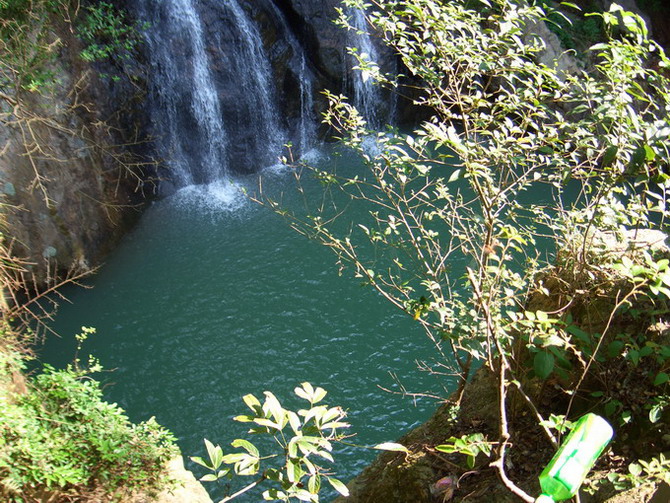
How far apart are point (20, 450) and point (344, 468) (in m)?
3.14

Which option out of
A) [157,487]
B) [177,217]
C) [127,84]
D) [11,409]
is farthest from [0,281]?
[127,84]

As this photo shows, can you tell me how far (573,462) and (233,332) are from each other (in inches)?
262

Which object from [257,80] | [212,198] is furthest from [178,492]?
[257,80]

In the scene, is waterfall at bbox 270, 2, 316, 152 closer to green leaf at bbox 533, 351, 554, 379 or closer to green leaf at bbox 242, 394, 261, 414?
green leaf at bbox 533, 351, 554, 379

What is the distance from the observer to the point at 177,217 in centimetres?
1066

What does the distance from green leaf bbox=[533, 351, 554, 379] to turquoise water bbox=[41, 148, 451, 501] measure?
3.37m

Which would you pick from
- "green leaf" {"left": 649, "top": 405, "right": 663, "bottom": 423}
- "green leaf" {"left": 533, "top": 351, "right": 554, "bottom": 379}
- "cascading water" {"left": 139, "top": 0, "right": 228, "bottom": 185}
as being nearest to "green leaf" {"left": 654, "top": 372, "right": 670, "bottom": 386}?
"green leaf" {"left": 649, "top": 405, "right": 663, "bottom": 423}

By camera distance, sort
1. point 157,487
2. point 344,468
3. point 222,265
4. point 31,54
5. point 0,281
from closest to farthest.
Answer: point 157,487
point 0,281
point 344,468
point 31,54
point 222,265

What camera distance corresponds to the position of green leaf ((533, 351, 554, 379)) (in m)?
2.39

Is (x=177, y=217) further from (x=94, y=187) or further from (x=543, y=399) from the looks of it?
(x=543, y=399)

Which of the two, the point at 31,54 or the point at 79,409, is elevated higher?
the point at 31,54

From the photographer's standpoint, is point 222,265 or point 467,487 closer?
point 467,487

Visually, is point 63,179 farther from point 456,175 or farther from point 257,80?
point 456,175

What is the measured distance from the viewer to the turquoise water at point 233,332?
6.40 metres
